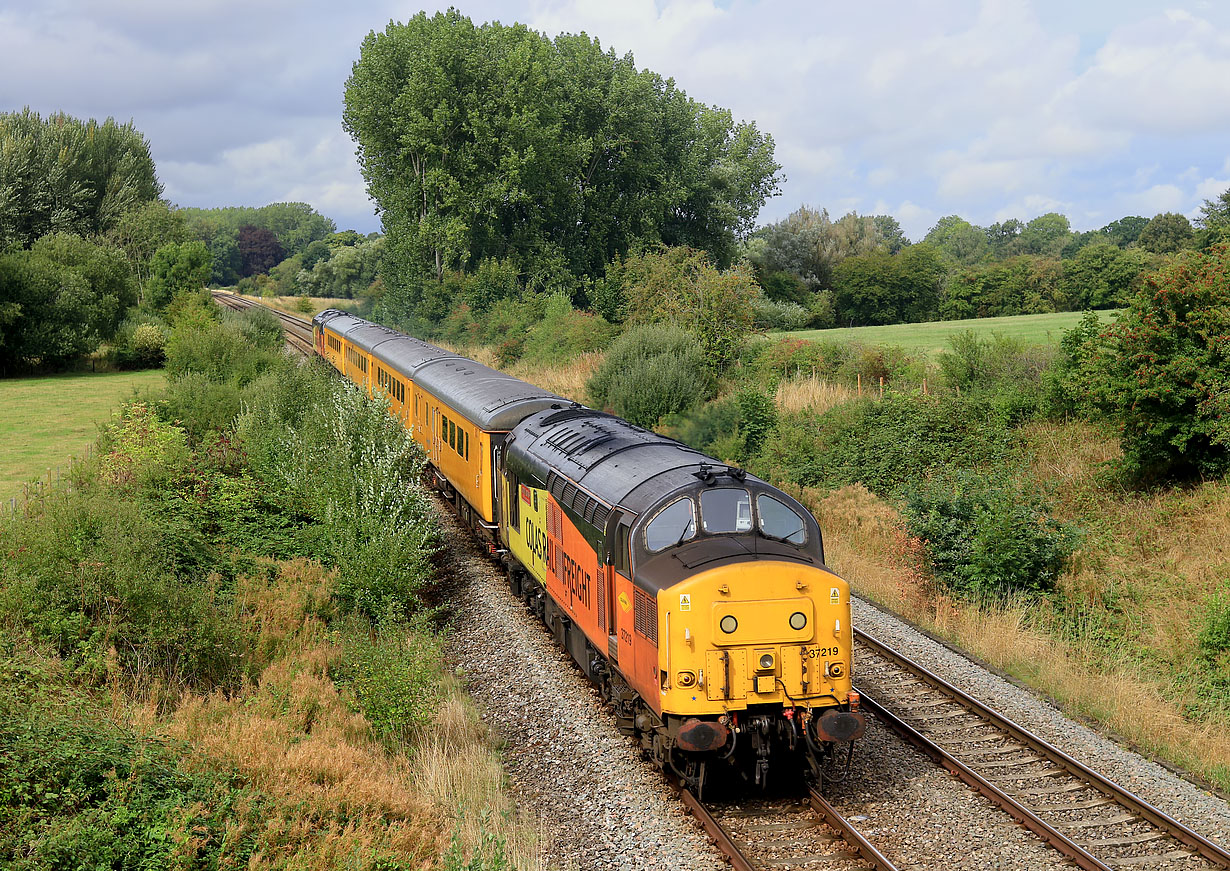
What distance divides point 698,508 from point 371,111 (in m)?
45.9

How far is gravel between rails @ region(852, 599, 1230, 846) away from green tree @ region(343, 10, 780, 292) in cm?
3928

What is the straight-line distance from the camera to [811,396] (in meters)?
27.7

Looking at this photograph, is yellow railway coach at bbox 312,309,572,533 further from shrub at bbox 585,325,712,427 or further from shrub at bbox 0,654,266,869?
shrub at bbox 0,654,266,869

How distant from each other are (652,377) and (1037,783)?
1966 centimetres

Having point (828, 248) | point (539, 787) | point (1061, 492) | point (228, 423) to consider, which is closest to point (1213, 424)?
point (1061, 492)

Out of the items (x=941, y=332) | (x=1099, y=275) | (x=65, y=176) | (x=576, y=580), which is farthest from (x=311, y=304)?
(x=576, y=580)

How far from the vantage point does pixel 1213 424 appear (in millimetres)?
17734

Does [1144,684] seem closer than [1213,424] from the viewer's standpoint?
Yes

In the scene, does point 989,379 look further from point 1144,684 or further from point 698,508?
point 698,508

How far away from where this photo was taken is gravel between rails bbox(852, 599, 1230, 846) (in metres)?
9.72

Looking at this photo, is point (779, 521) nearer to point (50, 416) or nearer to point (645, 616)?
point (645, 616)

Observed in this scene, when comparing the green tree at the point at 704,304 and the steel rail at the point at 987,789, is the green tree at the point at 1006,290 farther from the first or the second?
the steel rail at the point at 987,789

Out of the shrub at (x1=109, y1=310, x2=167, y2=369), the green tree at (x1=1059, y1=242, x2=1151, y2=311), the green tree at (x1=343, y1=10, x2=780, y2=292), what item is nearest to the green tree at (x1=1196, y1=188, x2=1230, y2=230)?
the green tree at (x1=1059, y1=242, x2=1151, y2=311)

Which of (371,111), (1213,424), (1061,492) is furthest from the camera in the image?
(371,111)
